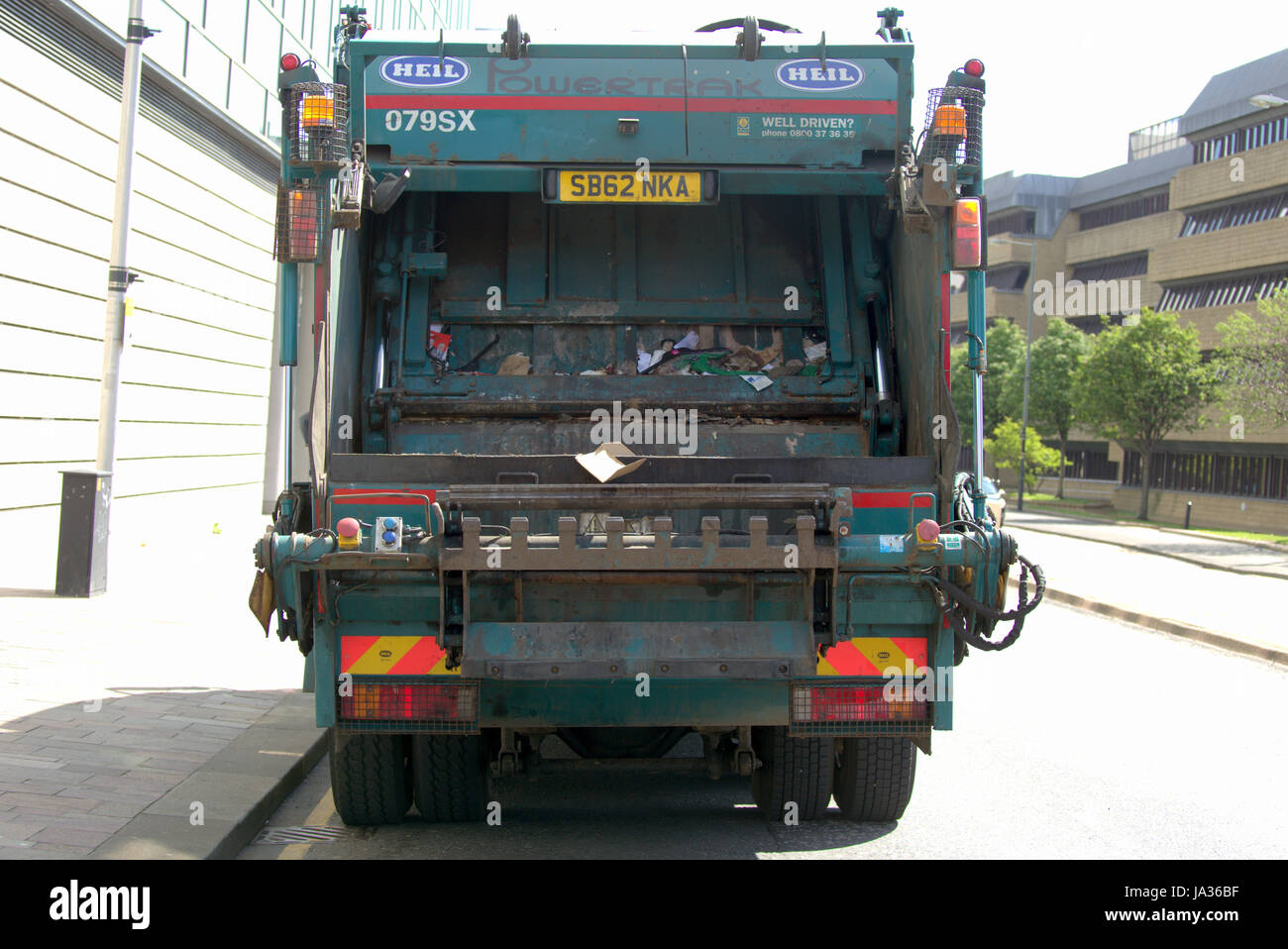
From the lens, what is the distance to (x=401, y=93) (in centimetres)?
558

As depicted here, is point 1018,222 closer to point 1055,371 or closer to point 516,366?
point 1055,371

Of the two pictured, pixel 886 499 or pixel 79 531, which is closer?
pixel 886 499

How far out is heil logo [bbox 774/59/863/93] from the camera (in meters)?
5.63

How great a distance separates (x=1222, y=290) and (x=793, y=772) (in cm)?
3949

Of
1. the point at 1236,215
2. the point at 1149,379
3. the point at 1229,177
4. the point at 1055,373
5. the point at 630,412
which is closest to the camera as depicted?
the point at 630,412

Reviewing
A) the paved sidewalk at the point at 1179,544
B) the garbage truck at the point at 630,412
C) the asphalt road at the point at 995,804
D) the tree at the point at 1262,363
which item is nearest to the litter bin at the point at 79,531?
the asphalt road at the point at 995,804

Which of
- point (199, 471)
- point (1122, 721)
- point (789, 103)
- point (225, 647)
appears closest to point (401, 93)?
point (789, 103)

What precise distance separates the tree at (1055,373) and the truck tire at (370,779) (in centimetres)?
4359

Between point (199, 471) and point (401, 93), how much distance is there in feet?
46.8

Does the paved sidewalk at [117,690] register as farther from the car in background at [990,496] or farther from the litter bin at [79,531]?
the car in background at [990,496]

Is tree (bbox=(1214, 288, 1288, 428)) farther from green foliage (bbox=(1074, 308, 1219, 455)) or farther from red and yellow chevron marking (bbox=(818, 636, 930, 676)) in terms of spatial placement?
red and yellow chevron marking (bbox=(818, 636, 930, 676))

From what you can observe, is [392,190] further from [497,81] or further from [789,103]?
[789,103]

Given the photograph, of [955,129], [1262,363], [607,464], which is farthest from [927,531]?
[1262,363]

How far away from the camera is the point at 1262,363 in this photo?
25.8m
